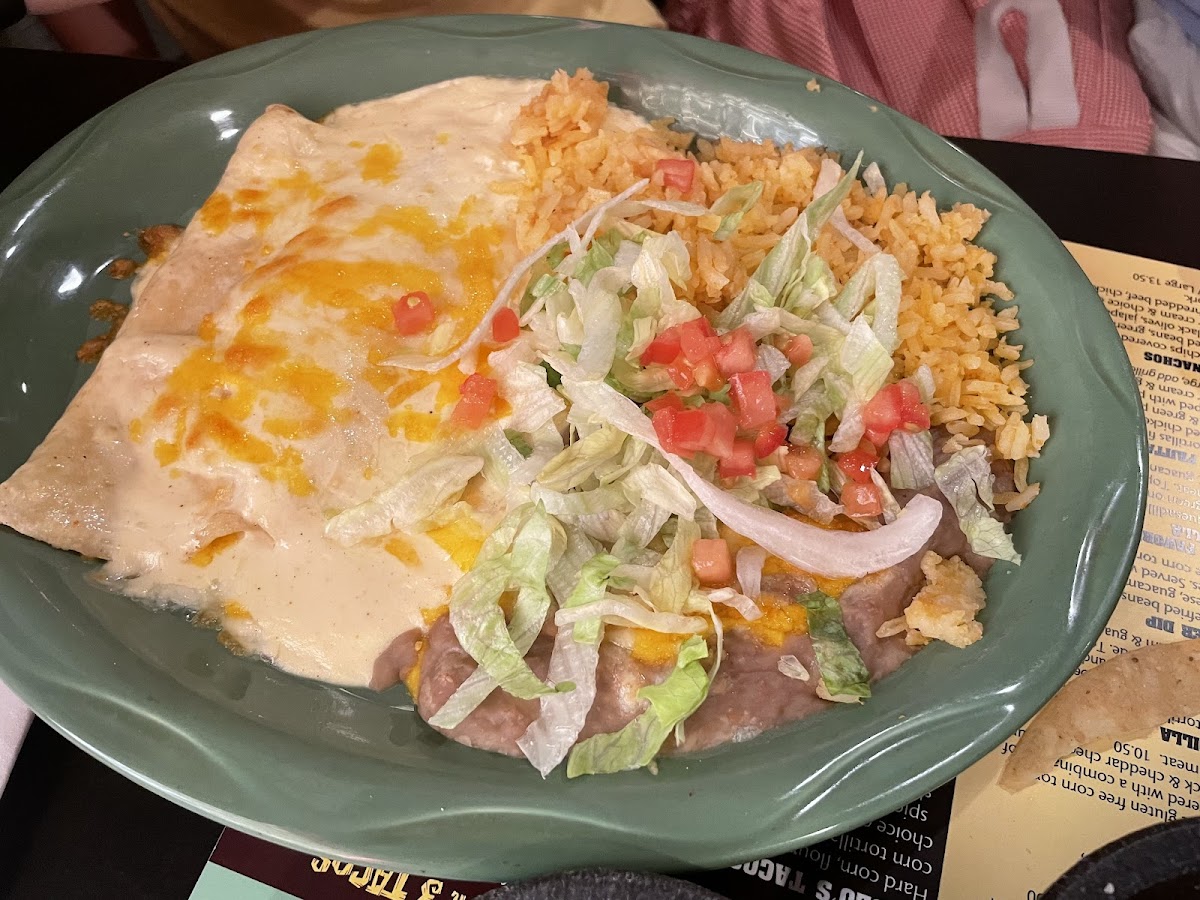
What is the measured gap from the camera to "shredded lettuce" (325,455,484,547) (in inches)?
51.6

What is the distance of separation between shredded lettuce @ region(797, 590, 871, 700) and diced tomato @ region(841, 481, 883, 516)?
0.52 ft

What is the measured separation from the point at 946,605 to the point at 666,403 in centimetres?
53

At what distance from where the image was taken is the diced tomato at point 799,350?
1.42m

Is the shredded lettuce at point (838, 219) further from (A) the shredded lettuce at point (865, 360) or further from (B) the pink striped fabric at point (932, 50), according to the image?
(B) the pink striped fabric at point (932, 50)

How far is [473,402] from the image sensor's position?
4.50 ft

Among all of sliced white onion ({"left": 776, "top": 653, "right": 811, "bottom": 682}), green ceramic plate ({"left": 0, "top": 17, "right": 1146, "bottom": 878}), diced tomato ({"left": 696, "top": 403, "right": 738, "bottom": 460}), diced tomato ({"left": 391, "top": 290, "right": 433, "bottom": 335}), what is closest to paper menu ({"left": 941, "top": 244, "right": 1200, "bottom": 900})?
green ceramic plate ({"left": 0, "top": 17, "right": 1146, "bottom": 878})

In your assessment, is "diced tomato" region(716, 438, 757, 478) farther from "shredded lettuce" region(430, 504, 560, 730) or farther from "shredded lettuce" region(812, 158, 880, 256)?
"shredded lettuce" region(812, 158, 880, 256)

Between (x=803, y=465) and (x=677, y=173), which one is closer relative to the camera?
(x=803, y=465)

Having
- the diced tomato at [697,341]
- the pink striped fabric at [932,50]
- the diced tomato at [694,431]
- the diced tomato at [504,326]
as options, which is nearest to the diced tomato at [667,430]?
the diced tomato at [694,431]

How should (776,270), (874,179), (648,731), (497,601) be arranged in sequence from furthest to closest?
(874,179) < (776,270) < (497,601) < (648,731)

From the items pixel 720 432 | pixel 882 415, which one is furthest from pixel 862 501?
pixel 720 432

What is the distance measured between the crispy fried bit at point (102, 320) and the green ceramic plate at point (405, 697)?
0.03 meters

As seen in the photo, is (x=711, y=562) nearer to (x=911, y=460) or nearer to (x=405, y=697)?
(x=911, y=460)

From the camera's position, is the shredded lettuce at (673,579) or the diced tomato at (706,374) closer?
the shredded lettuce at (673,579)
